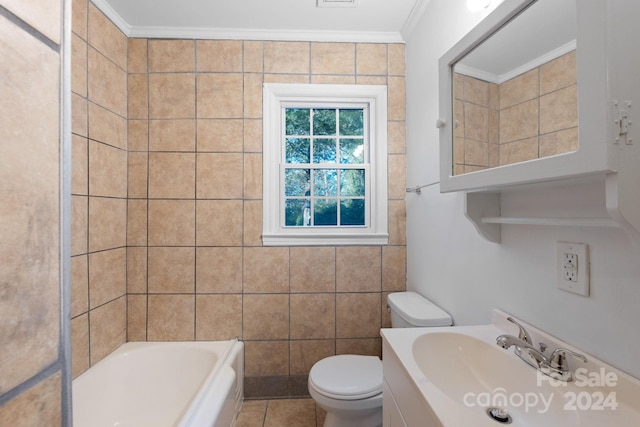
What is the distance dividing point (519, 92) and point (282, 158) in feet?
4.85

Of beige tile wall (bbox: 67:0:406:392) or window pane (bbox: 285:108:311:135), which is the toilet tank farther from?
window pane (bbox: 285:108:311:135)

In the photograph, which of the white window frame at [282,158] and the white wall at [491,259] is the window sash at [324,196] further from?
the white wall at [491,259]

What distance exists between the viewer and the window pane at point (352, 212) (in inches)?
83.7

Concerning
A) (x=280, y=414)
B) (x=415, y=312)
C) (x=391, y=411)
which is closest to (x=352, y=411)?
(x=391, y=411)

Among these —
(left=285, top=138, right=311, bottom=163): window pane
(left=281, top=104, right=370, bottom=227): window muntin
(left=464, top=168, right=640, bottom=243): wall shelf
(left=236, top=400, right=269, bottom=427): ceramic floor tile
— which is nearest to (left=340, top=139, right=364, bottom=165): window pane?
(left=281, top=104, right=370, bottom=227): window muntin

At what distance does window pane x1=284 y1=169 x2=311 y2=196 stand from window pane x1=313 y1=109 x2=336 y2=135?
320 millimetres

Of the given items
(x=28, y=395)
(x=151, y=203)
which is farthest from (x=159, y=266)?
(x=28, y=395)

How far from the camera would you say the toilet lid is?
1.42m

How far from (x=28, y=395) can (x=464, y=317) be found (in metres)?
1.49

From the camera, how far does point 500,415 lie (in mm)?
819

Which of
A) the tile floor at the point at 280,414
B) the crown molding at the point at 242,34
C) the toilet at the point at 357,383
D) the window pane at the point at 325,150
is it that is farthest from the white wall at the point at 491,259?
the tile floor at the point at 280,414

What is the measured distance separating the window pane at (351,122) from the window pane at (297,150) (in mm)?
277

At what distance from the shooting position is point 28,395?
0.86 ft

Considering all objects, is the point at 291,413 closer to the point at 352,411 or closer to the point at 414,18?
the point at 352,411
